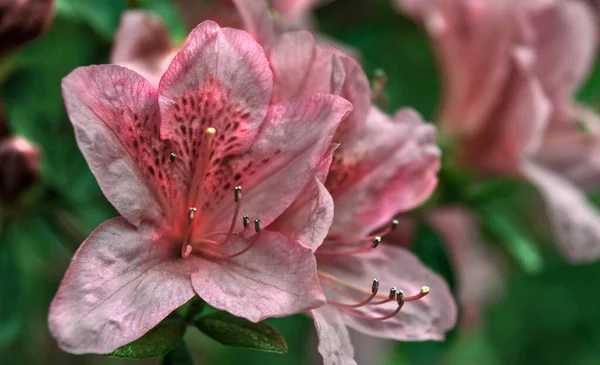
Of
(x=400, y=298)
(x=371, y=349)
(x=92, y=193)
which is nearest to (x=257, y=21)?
(x=400, y=298)

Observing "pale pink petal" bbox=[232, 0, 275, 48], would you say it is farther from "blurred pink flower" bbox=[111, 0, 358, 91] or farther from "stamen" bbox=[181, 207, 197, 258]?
"stamen" bbox=[181, 207, 197, 258]

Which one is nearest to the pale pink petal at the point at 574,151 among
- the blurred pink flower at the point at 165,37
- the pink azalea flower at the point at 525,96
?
the pink azalea flower at the point at 525,96

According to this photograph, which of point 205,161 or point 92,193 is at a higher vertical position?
point 205,161

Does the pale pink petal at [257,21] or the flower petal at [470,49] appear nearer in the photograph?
the pale pink petal at [257,21]

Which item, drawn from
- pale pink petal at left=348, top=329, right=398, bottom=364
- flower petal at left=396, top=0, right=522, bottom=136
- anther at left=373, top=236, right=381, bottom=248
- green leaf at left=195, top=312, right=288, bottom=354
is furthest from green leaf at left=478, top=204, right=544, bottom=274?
green leaf at left=195, top=312, right=288, bottom=354

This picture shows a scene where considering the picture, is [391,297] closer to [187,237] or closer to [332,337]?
[332,337]

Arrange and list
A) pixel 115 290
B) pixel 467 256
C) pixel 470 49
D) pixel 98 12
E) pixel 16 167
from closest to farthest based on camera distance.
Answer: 1. pixel 115 290
2. pixel 16 167
3. pixel 98 12
4. pixel 470 49
5. pixel 467 256

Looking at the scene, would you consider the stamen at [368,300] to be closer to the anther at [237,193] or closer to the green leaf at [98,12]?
the anther at [237,193]
